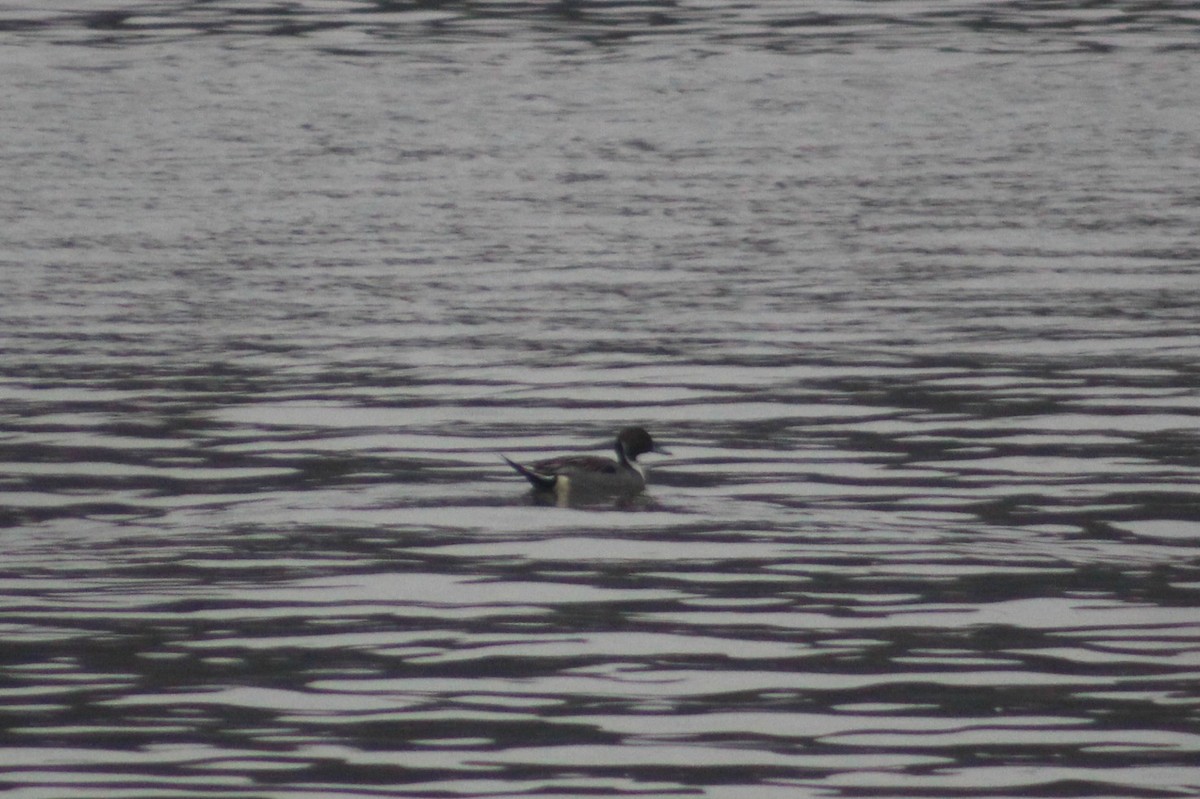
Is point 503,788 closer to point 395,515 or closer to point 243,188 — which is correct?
point 395,515

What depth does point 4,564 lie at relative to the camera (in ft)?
43.2

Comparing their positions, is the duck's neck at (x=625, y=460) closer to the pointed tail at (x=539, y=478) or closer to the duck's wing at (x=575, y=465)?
the duck's wing at (x=575, y=465)

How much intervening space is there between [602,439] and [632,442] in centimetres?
151

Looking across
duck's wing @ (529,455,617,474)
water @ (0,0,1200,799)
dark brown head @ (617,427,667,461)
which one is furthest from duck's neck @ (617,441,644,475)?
duck's wing @ (529,455,617,474)

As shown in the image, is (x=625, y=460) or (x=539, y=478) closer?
(x=539, y=478)

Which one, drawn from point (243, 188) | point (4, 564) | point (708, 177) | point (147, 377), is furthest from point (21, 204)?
point (4, 564)

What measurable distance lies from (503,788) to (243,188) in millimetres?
21006

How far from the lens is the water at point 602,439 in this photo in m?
10.4

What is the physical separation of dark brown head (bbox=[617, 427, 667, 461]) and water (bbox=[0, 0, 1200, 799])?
0.99 ft

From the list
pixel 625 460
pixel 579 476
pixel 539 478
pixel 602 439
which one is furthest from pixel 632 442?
pixel 602 439

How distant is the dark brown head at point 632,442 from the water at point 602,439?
303mm

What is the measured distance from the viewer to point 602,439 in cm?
1727

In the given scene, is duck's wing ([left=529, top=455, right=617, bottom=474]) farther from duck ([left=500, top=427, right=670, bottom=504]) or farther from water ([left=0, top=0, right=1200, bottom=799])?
water ([left=0, top=0, right=1200, bottom=799])

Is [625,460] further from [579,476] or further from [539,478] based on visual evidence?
[539,478]
